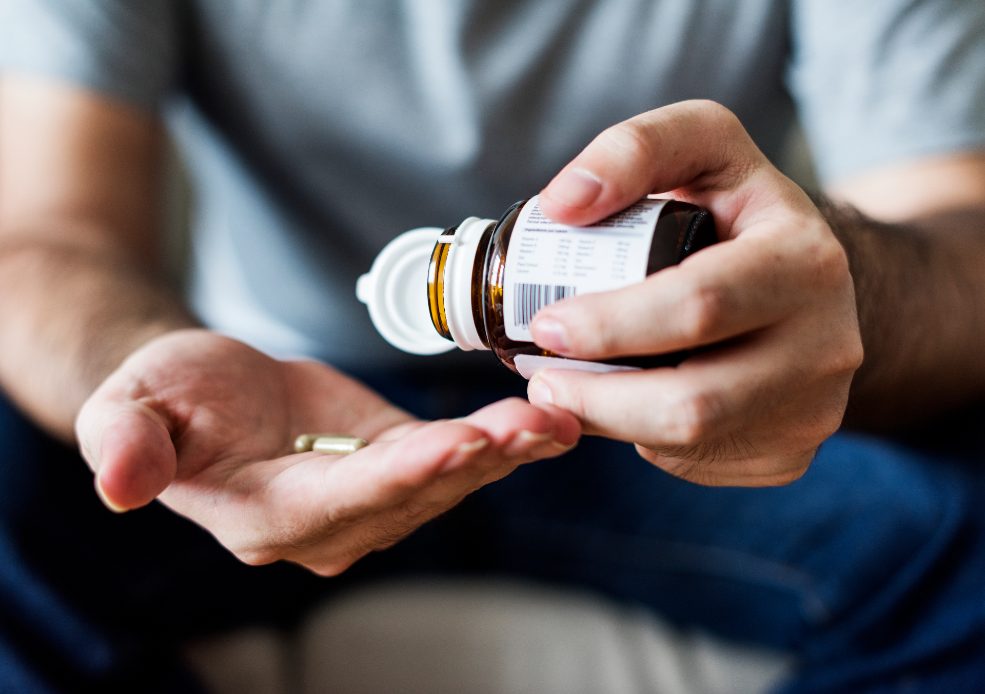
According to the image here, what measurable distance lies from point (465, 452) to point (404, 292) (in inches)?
8.3

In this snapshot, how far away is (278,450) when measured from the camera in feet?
1.90

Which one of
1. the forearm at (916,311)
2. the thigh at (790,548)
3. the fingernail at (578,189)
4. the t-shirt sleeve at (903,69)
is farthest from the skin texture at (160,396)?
the t-shirt sleeve at (903,69)

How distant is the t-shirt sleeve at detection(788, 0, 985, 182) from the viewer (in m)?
0.93

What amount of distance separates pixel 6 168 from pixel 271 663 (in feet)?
2.05

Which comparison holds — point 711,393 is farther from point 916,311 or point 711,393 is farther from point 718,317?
point 916,311

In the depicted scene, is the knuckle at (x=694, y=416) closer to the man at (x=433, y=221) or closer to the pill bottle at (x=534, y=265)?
the pill bottle at (x=534, y=265)

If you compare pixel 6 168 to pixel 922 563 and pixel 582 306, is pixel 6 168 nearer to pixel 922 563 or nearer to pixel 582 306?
pixel 582 306

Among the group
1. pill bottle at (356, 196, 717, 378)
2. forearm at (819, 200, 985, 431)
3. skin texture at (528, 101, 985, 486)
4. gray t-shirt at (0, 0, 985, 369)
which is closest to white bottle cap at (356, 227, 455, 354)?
pill bottle at (356, 196, 717, 378)

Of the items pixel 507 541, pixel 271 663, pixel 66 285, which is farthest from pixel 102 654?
pixel 507 541

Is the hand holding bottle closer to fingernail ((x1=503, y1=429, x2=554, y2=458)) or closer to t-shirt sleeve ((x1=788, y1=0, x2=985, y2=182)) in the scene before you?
fingernail ((x1=503, y1=429, x2=554, y2=458))

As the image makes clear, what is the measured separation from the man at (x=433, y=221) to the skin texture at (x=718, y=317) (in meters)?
0.11

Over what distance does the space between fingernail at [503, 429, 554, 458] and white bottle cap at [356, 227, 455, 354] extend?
→ 0.17m

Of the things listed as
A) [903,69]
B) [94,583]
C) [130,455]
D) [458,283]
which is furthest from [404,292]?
[903,69]

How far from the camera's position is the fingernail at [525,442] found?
420 mm
